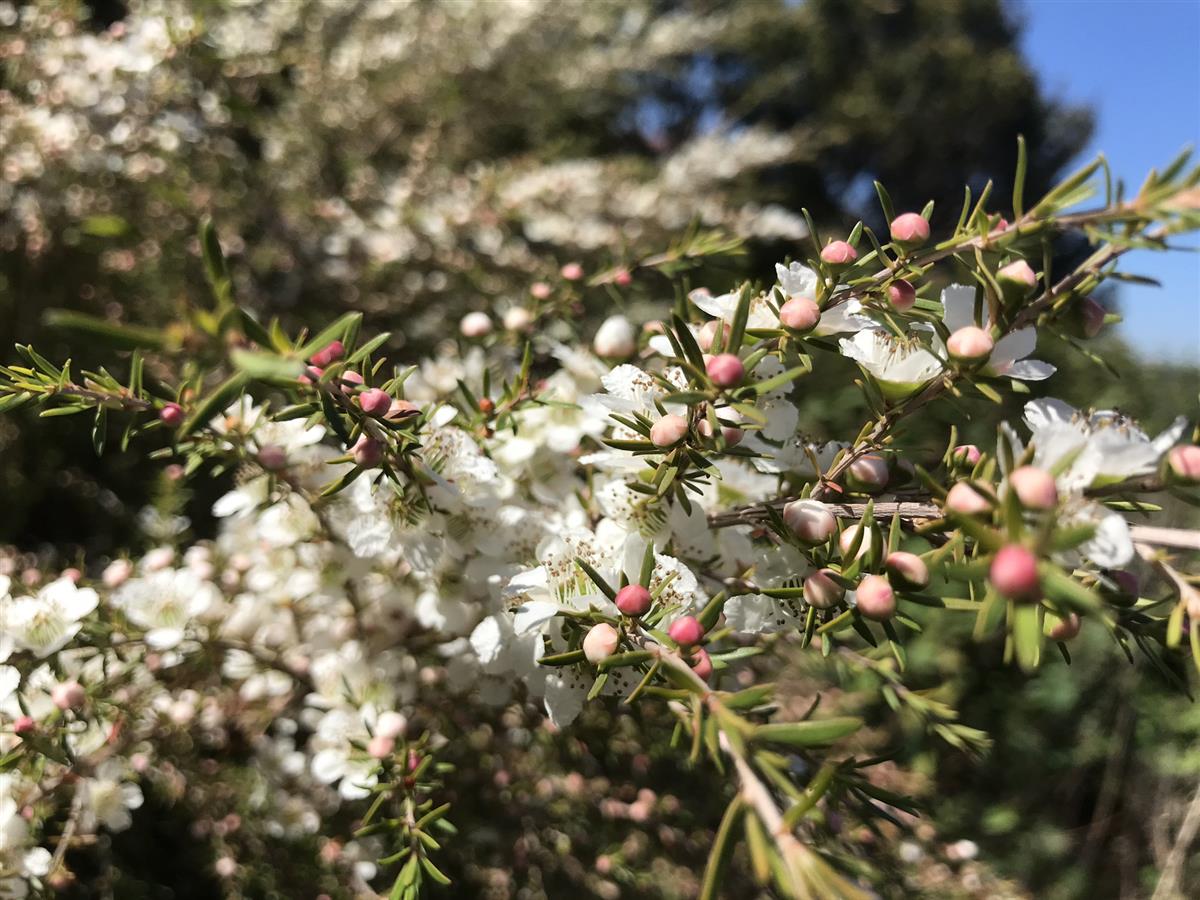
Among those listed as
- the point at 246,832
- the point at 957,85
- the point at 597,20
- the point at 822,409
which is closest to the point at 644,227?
the point at 822,409

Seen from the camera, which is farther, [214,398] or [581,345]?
[581,345]

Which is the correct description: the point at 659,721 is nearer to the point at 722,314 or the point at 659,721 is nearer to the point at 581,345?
the point at 581,345

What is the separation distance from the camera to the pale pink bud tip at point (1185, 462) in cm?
42

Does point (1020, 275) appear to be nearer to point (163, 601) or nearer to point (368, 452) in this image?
point (368, 452)

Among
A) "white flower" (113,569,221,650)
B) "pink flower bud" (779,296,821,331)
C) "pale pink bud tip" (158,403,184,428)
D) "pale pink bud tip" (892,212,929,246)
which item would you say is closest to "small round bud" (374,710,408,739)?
"white flower" (113,569,221,650)

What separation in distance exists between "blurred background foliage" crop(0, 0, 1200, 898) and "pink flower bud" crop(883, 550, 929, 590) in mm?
198

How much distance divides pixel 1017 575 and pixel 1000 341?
257 mm

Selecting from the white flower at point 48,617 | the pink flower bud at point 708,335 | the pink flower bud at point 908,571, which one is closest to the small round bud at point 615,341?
the pink flower bud at point 708,335

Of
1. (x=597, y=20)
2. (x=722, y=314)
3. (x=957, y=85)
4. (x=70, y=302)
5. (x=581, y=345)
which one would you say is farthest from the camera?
(x=957, y=85)

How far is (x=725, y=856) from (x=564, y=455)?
2.08 feet

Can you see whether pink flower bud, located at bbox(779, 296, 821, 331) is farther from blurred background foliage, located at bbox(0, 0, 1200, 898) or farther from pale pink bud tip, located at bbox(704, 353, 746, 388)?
blurred background foliage, located at bbox(0, 0, 1200, 898)

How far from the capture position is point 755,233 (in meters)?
3.21

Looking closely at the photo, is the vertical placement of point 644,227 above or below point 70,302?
above

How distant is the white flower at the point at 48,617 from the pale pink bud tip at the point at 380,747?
0.36 m
